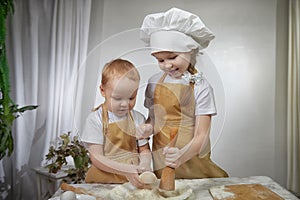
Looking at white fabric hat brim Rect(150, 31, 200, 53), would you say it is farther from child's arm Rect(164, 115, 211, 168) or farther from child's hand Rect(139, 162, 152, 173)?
child's hand Rect(139, 162, 152, 173)

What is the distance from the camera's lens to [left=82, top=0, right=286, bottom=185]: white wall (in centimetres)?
244

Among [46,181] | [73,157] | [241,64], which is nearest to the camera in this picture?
[73,157]

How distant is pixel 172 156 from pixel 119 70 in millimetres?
496

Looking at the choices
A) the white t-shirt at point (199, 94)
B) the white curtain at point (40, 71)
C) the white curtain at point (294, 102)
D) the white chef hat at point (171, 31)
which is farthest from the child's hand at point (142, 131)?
the white curtain at point (294, 102)

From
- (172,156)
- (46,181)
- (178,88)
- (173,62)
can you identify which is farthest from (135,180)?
(46,181)

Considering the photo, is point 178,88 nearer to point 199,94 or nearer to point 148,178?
point 199,94

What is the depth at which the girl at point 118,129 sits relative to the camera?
175cm

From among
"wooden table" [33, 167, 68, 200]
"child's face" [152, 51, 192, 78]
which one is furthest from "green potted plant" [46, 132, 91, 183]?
"child's face" [152, 51, 192, 78]

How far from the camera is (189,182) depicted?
179 cm

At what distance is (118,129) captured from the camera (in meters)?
1.76

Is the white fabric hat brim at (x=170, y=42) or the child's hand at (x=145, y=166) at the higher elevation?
the white fabric hat brim at (x=170, y=42)

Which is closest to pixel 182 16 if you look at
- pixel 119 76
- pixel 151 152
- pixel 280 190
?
pixel 119 76

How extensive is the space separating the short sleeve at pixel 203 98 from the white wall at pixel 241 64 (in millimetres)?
623

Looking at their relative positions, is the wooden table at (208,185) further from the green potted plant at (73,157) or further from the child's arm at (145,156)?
the green potted plant at (73,157)
